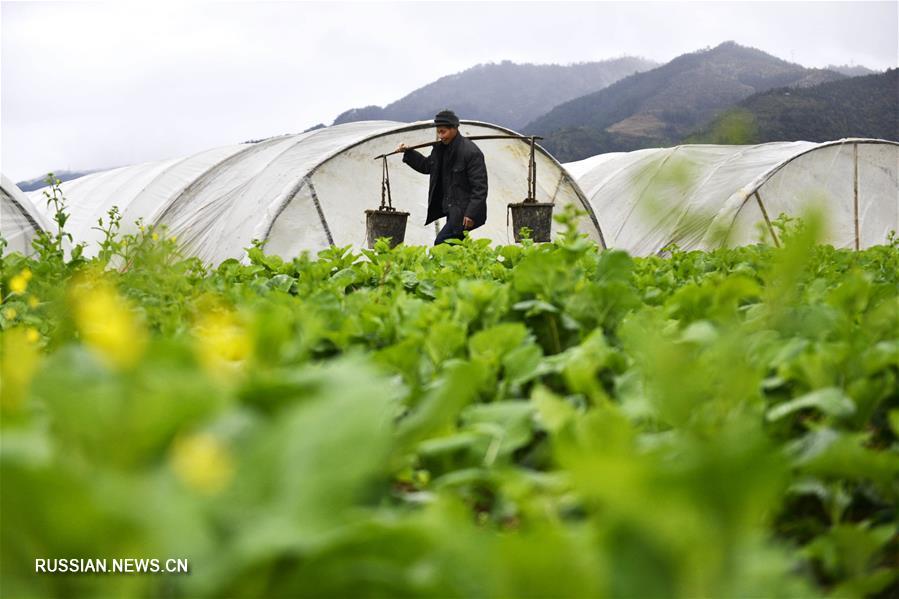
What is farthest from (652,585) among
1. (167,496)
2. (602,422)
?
(167,496)

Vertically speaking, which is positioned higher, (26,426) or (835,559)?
(26,426)

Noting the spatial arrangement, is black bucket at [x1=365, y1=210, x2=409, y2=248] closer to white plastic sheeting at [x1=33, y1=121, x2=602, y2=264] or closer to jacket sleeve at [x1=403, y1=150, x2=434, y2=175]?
jacket sleeve at [x1=403, y1=150, x2=434, y2=175]

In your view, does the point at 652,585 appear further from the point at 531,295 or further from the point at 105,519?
the point at 531,295

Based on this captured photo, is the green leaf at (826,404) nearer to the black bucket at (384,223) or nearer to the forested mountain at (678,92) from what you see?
the black bucket at (384,223)

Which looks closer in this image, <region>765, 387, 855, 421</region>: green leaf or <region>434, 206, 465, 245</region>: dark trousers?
<region>765, 387, 855, 421</region>: green leaf

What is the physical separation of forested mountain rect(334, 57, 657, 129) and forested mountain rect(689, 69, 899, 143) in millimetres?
94502

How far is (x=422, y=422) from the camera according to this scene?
835mm

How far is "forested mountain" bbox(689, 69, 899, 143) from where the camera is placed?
25641 millimetres

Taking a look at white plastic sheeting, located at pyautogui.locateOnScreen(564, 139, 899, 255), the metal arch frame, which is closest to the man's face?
white plastic sheeting, located at pyautogui.locateOnScreen(564, 139, 899, 255)

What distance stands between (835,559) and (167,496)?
713 millimetres

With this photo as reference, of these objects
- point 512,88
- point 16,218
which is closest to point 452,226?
point 16,218

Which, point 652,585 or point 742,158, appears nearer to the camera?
point 652,585

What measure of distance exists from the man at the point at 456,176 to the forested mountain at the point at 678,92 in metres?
36.1

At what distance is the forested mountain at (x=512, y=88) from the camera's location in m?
130
